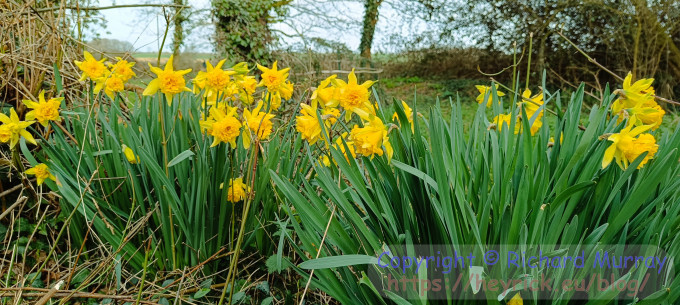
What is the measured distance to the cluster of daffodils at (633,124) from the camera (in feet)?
3.48

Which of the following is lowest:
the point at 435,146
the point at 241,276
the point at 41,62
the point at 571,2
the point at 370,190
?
the point at 241,276

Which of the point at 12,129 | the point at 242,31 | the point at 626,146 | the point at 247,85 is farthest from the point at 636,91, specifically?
the point at 242,31

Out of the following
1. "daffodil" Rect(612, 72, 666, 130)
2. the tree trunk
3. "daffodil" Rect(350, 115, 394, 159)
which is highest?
the tree trunk

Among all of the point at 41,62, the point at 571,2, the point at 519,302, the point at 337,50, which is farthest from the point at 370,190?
the point at 571,2

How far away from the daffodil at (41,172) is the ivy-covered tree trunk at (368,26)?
8888 mm

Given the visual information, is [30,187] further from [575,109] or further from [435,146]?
[575,109]

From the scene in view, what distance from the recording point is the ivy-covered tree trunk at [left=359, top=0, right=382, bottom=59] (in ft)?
33.3

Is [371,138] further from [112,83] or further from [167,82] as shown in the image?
[112,83]

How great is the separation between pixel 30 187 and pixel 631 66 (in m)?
8.40

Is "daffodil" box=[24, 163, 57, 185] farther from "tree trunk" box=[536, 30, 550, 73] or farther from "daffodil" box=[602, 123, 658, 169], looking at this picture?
"tree trunk" box=[536, 30, 550, 73]

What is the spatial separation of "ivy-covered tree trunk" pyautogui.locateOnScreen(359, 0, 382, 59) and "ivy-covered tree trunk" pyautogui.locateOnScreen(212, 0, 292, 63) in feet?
11.7

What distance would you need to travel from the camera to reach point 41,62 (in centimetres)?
224

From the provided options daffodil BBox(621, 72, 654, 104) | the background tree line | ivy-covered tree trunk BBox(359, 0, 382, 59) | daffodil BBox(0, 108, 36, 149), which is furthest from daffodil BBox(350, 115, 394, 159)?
ivy-covered tree trunk BBox(359, 0, 382, 59)

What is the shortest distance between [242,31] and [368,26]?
171 inches
